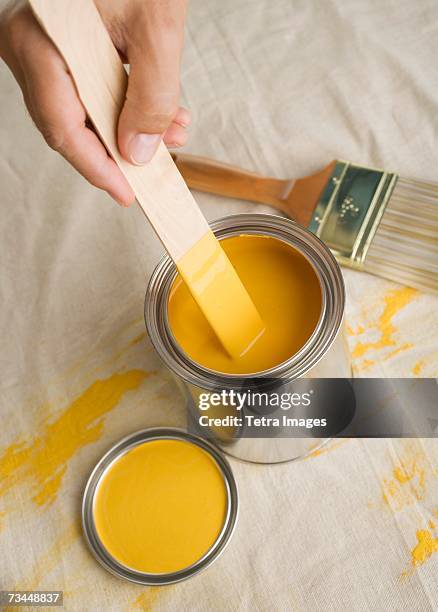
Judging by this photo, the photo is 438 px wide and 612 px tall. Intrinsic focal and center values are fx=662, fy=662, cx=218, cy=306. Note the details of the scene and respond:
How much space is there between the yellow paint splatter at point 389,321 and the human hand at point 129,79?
562 millimetres

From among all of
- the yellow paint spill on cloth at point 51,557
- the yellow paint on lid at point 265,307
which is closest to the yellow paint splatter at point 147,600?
the yellow paint spill on cloth at point 51,557

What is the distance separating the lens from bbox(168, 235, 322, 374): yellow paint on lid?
41.4 inches

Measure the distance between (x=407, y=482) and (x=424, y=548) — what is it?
0.11m

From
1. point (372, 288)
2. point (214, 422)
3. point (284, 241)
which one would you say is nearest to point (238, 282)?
point (284, 241)

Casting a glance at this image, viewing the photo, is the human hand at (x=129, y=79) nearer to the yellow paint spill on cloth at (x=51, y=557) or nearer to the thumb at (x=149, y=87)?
the thumb at (x=149, y=87)

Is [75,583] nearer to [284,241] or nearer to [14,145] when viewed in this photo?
[284,241]

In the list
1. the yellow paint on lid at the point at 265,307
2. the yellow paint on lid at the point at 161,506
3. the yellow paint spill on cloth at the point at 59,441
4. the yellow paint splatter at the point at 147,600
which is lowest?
the yellow paint splatter at the point at 147,600

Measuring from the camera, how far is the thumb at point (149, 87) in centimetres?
80

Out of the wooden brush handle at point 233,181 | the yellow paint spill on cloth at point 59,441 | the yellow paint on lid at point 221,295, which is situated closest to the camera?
the yellow paint on lid at point 221,295

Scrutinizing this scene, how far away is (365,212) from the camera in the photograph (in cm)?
126

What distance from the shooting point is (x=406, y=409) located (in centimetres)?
118

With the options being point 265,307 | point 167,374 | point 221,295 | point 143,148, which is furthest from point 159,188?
point 167,374

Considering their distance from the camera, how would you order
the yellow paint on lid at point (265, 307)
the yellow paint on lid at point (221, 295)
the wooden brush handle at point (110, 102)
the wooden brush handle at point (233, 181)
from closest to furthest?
the wooden brush handle at point (110, 102)
the yellow paint on lid at point (221, 295)
the yellow paint on lid at point (265, 307)
the wooden brush handle at point (233, 181)

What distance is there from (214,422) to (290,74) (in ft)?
2.76
